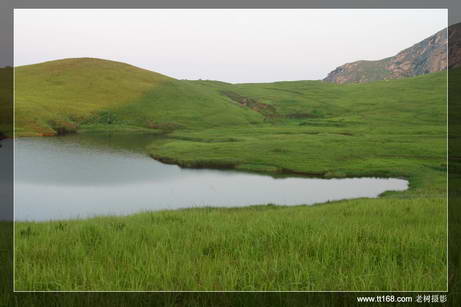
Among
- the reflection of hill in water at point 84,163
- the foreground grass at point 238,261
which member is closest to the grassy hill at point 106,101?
the reflection of hill in water at point 84,163

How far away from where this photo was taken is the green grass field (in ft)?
Answer: 14.7

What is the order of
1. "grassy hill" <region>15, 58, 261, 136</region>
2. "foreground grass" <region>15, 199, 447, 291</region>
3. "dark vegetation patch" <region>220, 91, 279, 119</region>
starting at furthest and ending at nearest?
"dark vegetation patch" <region>220, 91, 279, 119</region> → "grassy hill" <region>15, 58, 261, 136</region> → "foreground grass" <region>15, 199, 447, 291</region>

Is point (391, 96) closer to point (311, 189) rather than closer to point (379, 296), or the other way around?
point (311, 189)

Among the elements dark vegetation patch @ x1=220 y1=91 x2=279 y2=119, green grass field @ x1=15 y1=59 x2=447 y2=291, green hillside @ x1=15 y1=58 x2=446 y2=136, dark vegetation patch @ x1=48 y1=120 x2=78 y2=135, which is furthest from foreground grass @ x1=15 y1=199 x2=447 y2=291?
dark vegetation patch @ x1=220 y1=91 x2=279 y2=119

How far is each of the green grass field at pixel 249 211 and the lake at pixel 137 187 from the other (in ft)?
16.6

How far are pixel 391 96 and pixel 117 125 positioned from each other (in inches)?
5330

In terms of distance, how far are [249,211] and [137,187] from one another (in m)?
23.8

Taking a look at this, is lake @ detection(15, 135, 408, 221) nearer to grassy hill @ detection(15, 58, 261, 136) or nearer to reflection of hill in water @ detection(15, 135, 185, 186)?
reflection of hill in water @ detection(15, 135, 185, 186)

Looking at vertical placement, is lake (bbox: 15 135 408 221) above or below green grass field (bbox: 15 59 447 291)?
below

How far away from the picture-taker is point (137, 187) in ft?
124

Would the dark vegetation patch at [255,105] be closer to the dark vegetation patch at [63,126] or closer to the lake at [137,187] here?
the dark vegetation patch at [63,126]

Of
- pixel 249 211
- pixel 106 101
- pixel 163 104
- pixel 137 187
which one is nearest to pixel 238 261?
pixel 249 211

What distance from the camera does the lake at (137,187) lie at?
29953mm

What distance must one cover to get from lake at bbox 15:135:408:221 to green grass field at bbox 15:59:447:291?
507cm
